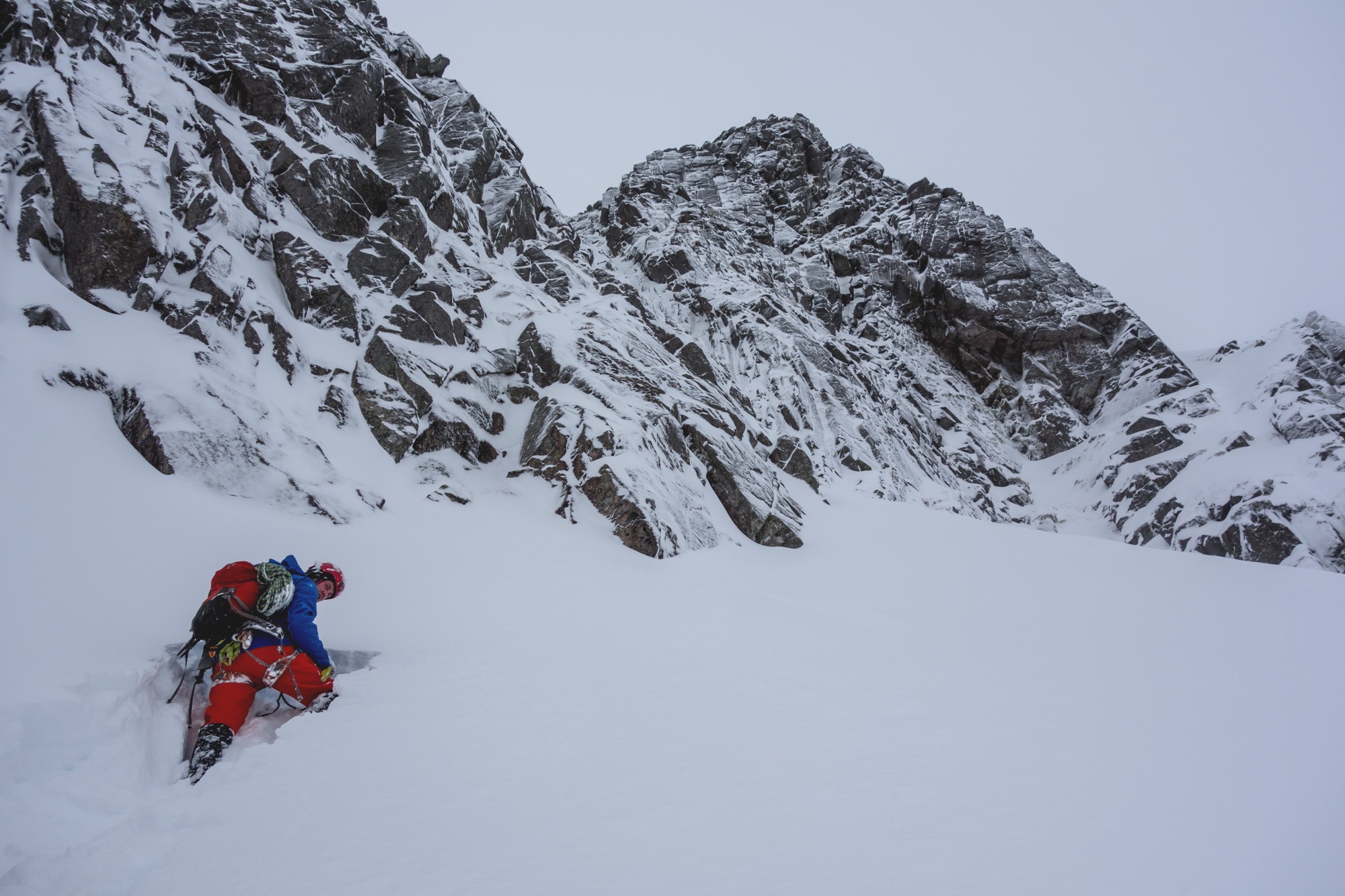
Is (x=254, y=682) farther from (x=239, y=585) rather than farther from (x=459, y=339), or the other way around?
(x=459, y=339)

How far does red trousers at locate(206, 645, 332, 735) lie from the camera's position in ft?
15.4

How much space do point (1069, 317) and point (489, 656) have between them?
214 ft

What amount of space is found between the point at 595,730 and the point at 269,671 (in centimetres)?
310

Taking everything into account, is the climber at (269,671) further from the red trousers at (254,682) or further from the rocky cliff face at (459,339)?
the rocky cliff face at (459,339)

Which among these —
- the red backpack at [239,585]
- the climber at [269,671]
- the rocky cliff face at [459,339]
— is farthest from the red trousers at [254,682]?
the rocky cliff face at [459,339]

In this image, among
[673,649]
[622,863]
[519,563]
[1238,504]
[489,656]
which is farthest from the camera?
[1238,504]

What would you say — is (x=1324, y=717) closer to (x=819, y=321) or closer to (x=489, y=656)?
(x=489, y=656)

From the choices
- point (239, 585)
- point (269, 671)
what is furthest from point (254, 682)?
point (239, 585)

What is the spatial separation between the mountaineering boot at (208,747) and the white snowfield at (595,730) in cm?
Result: 13

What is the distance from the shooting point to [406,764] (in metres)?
4.32

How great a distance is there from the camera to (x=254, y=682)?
4949 millimetres

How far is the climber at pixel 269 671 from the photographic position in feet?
14.8

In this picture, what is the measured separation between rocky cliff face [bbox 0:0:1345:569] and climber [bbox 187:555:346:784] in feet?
21.7

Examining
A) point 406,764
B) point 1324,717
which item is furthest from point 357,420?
point 1324,717
